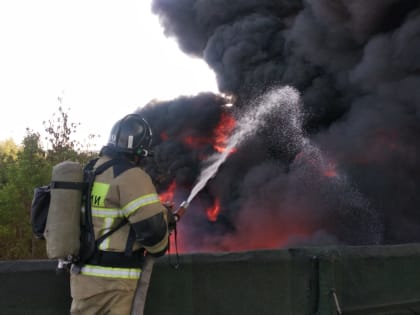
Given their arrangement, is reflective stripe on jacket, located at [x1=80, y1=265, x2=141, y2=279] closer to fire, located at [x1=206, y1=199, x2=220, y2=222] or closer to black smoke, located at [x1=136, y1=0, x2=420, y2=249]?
black smoke, located at [x1=136, y1=0, x2=420, y2=249]

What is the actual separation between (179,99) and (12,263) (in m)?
18.4

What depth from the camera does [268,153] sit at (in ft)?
59.6

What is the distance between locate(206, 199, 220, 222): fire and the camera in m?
18.5

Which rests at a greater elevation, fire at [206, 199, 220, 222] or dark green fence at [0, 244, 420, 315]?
fire at [206, 199, 220, 222]

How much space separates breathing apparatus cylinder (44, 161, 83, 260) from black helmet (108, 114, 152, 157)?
32 cm

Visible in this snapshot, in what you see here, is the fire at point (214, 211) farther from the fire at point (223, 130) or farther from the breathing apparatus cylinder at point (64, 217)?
the breathing apparatus cylinder at point (64, 217)

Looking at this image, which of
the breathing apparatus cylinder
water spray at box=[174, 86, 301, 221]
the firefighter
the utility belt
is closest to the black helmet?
the firefighter

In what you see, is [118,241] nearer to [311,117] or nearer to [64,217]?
[64,217]

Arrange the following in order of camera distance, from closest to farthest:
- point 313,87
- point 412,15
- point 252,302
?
point 252,302 < point 412,15 < point 313,87

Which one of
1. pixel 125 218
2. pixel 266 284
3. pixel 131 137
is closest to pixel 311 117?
pixel 266 284

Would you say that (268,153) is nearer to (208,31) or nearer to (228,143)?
(228,143)

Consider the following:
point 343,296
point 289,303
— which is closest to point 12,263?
point 289,303

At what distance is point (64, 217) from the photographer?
2715mm

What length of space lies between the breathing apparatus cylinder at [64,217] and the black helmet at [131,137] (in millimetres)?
316
